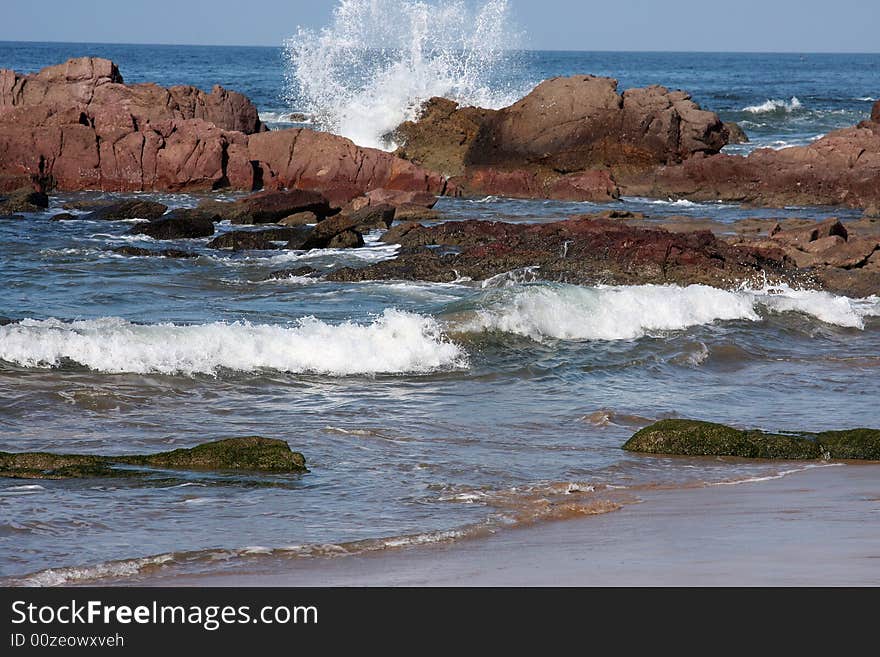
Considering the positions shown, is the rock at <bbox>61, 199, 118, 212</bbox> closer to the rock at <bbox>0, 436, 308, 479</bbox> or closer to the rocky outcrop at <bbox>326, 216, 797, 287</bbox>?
the rocky outcrop at <bbox>326, 216, 797, 287</bbox>

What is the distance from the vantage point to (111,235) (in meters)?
19.1

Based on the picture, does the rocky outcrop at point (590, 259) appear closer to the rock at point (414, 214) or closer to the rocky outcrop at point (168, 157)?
the rock at point (414, 214)

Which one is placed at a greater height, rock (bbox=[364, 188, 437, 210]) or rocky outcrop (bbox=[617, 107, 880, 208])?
rocky outcrop (bbox=[617, 107, 880, 208])

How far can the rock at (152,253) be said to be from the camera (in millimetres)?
17156

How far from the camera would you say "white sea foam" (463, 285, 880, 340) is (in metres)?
12.3

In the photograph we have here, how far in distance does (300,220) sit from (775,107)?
3177cm

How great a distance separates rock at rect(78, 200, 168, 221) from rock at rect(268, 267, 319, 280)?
225 inches

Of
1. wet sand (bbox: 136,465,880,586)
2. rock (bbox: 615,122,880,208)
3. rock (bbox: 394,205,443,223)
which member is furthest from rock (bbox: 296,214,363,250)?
wet sand (bbox: 136,465,880,586)

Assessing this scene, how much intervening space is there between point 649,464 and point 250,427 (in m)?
2.86

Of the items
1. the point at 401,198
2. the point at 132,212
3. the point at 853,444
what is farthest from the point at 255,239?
the point at 853,444

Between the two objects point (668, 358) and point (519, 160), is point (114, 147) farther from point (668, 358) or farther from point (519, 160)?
point (668, 358)

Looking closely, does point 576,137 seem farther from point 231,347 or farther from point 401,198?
point 231,347

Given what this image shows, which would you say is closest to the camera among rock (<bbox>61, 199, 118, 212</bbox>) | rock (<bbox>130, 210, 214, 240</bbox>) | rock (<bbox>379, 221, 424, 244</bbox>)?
rock (<bbox>379, 221, 424, 244</bbox>)
